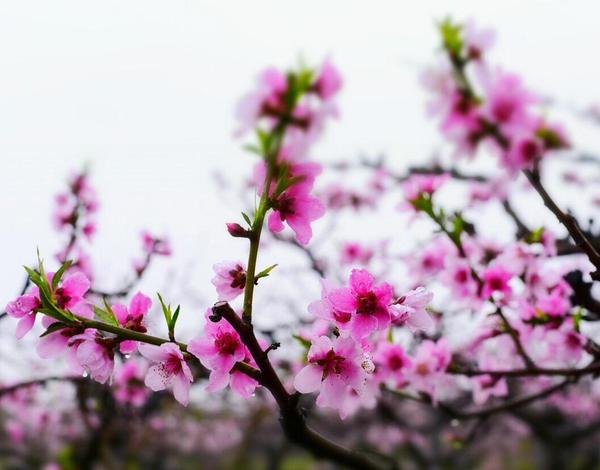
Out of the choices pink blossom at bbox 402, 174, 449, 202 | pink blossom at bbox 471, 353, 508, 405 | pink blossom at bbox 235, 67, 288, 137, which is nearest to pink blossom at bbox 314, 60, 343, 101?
pink blossom at bbox 235, 67, 288, 137

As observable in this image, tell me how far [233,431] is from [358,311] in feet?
75.0

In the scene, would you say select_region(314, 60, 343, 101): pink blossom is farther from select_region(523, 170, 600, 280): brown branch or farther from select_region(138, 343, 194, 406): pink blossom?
select_region(138, 343, 194, 406): pink blossom

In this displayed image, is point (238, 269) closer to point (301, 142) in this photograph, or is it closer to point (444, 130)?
point (301, 142)

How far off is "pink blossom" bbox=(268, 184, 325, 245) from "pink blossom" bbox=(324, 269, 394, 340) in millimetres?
198

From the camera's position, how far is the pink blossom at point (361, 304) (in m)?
1.42

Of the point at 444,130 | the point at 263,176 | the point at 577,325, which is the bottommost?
the point at 263,176

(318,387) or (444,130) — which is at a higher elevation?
(444,130)

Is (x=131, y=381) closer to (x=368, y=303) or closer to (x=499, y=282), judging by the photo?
(x=499, y=282)

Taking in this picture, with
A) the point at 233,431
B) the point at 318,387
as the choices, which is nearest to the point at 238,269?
the point at 318,387

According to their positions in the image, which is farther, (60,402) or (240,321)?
(60,402)

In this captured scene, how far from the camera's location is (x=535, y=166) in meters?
1.40

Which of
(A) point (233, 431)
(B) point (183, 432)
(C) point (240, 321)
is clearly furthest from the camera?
(A) point (233, 431)

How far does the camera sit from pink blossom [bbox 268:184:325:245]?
4.82 feet

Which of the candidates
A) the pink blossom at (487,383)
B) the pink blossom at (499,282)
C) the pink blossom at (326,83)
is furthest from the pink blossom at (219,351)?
the pink blossom at (487,383)
